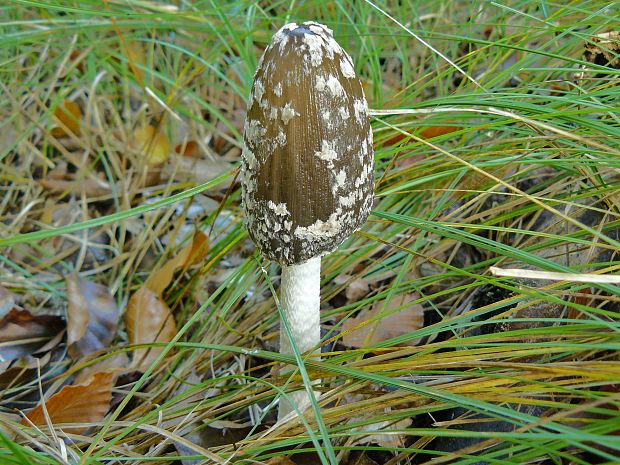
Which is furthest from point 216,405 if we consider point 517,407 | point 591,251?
point 591,251

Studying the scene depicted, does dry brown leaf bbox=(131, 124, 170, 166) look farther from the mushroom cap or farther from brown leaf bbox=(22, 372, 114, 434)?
the mushroom cap

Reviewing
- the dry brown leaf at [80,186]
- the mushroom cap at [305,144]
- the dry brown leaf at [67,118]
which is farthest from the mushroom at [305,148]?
the dry brown leaf at [67,118]

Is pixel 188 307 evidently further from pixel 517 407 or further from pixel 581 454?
pixel 581 454

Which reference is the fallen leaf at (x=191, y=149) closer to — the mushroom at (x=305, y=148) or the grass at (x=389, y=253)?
the grass at (x=389, y=253)

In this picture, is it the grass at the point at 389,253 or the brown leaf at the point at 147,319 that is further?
the brown leaf at the point at 147,319

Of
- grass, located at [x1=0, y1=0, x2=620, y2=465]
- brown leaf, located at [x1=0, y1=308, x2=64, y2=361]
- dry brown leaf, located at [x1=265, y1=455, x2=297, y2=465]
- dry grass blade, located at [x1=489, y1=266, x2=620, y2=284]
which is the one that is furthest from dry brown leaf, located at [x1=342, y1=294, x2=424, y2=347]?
brown leaf, located at [x1=0, y1=308, x2=64, y2=361]
